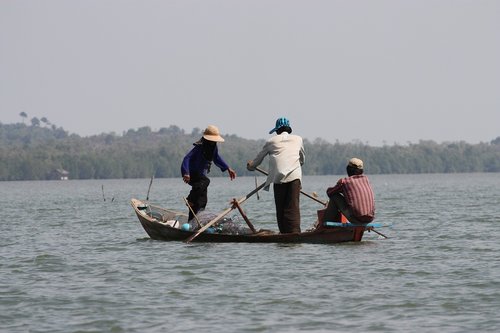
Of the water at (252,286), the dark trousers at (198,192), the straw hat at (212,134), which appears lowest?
the water at (252,286)

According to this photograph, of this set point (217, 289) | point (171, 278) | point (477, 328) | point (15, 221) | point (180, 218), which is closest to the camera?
point (477, 328)

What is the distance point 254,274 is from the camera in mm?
15352

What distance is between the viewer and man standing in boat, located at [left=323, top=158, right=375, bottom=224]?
17.7 metres

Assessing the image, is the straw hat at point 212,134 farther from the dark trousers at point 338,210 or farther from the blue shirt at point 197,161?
the dark trousers at point 338,210

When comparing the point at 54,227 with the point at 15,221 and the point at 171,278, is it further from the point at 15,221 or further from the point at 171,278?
the point at 171,278

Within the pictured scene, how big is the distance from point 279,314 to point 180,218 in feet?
31.8

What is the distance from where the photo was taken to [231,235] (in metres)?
19.1

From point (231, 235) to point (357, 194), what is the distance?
2611 mm

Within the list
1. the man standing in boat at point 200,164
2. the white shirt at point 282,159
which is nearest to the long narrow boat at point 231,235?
the man standing in boat at point 200,164

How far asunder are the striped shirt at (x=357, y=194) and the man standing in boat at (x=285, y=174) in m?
1.09

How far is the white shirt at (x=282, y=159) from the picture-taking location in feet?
61.1

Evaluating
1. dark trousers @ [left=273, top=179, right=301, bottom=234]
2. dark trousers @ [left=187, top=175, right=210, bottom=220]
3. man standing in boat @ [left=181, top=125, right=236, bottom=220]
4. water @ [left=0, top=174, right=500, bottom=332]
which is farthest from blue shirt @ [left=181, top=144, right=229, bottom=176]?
dark trousers @ [left=273, top=179, right=301, bottom=234]

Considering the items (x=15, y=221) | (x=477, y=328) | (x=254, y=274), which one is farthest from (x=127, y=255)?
(x=15, y=221)

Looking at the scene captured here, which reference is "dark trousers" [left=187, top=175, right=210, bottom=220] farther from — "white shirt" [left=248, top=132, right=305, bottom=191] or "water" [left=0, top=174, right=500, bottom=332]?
"white shirt" [left=248, top=132, right=305, bottom=191]
